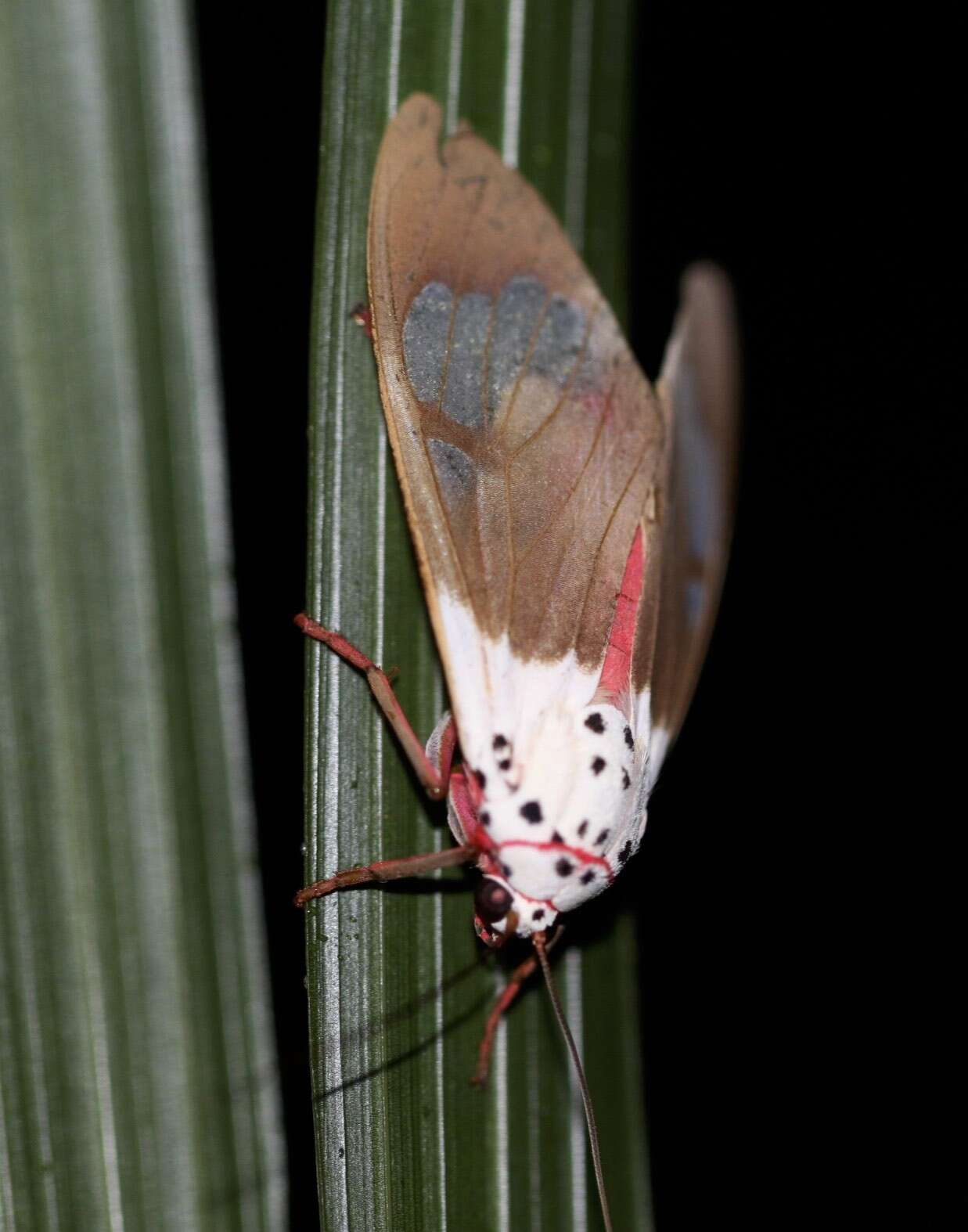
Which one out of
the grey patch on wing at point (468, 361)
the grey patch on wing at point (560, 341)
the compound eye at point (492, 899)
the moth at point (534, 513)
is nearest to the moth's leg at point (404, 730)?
the moth at point (534, 513)

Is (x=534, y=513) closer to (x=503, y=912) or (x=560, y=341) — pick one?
(x=560, y=341)

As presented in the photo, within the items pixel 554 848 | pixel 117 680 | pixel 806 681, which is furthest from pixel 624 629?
pixel 806 681

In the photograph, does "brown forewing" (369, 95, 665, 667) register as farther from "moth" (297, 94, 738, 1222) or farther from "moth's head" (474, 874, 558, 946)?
"moth's head" (474, 874, 558, 946)

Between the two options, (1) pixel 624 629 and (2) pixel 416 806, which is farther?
(1) pixel 624 629

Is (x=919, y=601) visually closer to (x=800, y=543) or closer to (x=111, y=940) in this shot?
(x=800, y=543)

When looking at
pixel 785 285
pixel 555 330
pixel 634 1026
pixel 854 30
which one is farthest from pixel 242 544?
pixel 854 30

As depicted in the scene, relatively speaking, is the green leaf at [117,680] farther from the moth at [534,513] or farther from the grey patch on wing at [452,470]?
the grey patch on wing at [452,470]
